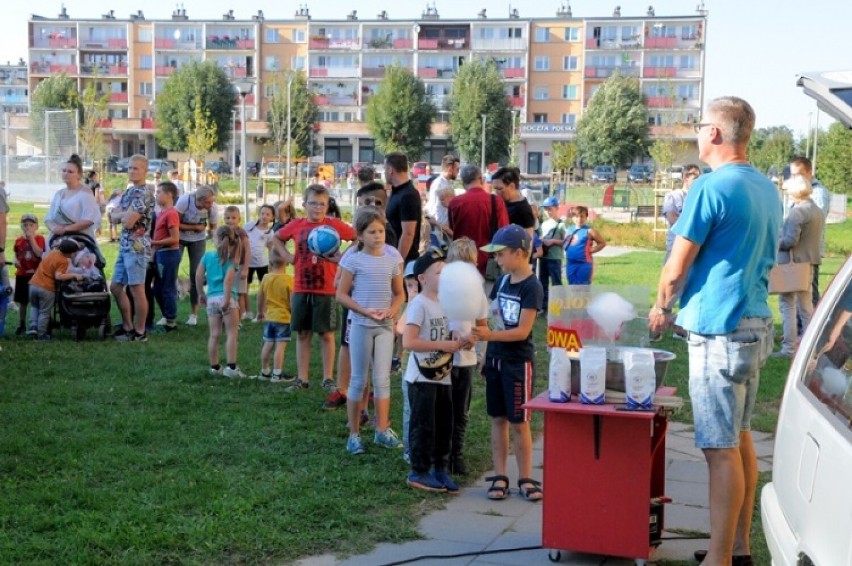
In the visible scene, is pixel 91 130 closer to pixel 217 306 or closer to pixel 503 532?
pixel 217 306

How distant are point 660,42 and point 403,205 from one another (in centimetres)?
9665

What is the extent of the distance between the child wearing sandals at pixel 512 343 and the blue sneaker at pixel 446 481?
0.94ft

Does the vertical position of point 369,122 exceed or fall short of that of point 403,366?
it exceeds it

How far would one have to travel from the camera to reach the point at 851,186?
4891 centimetres

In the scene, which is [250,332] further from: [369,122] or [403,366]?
[369,122]

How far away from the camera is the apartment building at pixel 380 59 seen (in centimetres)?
9988

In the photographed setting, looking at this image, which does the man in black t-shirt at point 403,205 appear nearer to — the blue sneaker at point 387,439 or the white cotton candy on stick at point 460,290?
the blue sneaker at point 387,439

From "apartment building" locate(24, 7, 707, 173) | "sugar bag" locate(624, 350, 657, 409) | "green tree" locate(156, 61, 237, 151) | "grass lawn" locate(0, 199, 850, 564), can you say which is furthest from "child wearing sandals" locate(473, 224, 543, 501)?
"apartment building" locate(24, 7, 707, 173)

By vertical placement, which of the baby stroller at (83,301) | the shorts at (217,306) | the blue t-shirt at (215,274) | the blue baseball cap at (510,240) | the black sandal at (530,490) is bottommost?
the black sandal at (530,490)

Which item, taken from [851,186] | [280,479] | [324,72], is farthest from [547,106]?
[280,479]

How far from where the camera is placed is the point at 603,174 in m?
78.3

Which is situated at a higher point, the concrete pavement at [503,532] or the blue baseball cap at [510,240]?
the blue baseball cap at [510,240]

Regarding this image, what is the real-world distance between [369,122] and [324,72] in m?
21.8

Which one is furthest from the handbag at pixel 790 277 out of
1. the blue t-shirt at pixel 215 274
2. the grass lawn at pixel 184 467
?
the blue t-shirt at pixel 215 274
